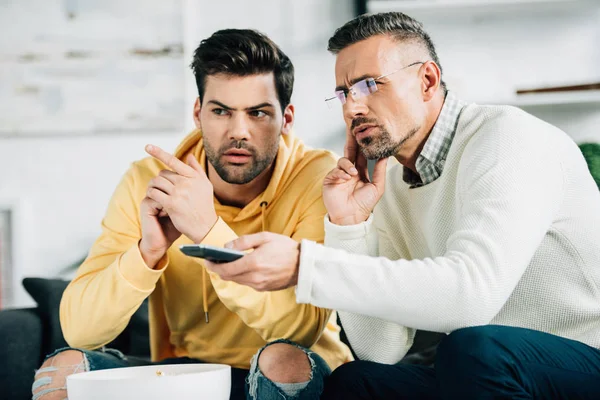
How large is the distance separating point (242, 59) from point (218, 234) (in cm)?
53

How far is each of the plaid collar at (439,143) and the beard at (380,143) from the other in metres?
0.05

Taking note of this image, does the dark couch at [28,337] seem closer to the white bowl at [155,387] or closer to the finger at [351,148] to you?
the white bowl at [155,387]

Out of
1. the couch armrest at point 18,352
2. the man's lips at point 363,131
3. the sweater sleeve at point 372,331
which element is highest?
the man's lips at point 363,131

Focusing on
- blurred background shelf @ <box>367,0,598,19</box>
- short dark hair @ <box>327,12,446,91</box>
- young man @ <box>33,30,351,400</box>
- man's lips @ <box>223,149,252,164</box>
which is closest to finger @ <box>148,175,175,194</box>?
young man @ <box>33,30,351,400</box>

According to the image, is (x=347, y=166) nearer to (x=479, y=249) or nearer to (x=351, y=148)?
(x=351, y=148)

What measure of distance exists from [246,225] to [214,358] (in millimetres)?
341

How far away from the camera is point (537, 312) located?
136cm

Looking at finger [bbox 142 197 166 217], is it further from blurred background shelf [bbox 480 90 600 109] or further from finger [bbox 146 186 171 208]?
blurred background shelf [bbox 480 90 600 109]

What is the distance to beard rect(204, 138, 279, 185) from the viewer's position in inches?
69.4

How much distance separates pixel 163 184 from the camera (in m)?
1.51

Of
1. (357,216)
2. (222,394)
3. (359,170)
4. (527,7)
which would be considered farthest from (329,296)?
(527,7)

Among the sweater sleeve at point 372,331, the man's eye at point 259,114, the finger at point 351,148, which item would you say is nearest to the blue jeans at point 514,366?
the sweater sleeve at point 372,331

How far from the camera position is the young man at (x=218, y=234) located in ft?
4.99

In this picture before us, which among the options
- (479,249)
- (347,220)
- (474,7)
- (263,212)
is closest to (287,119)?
(263,212)
